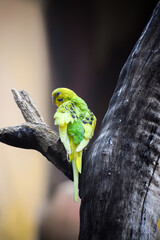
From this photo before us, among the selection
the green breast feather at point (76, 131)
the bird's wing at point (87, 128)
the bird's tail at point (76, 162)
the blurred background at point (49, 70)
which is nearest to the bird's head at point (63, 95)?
the bird's wing at point (87, 128)

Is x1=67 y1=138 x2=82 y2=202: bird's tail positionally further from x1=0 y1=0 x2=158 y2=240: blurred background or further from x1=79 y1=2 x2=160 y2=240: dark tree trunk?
x1=0 y1=0 x2=158 y2=240: blurred background

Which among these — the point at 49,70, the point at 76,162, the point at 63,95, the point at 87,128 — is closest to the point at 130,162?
the point at 76,162

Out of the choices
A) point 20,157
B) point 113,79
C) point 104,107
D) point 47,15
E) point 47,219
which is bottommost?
point 47,219

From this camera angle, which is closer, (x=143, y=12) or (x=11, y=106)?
(x=11, y=106)

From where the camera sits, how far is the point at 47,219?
2.24 metres

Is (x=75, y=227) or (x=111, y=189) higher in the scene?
(x=111, y=189)

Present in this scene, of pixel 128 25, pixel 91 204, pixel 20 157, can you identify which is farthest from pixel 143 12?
pixel 91 204

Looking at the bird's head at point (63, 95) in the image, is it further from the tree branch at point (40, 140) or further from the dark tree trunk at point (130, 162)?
the dark tree trunk at point (130, 162)

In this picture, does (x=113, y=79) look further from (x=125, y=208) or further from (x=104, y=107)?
(x=125, y=208)

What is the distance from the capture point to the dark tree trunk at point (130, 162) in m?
0.99

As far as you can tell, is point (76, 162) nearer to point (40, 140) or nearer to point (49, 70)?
point (40, 140)

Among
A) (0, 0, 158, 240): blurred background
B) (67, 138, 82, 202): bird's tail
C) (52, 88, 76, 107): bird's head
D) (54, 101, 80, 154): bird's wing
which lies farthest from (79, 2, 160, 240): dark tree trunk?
(0, 0, 158, 240): blurred background

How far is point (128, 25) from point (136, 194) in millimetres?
1938

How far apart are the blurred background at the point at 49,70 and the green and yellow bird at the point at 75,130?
3.29 feet
